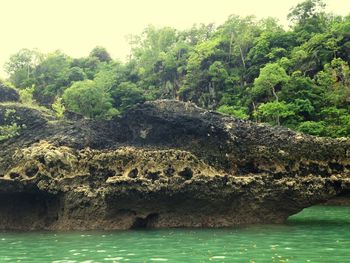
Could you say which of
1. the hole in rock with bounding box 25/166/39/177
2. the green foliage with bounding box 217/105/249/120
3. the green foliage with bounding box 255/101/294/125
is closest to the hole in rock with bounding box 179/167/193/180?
the hole in rock with bounding box 25/166/39/177

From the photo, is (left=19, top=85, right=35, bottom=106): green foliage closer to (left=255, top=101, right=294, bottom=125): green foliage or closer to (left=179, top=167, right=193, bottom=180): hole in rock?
(left=179, top=167, right=193, bottom=180): hole in rock

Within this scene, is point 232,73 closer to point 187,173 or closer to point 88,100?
point 88,100

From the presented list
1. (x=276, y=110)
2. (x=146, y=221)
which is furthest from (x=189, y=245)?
(x=276, y=110)

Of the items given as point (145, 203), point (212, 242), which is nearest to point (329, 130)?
point (145, 203)

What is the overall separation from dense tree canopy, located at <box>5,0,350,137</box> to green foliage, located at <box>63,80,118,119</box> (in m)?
0.11

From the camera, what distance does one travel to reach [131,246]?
40.6ft

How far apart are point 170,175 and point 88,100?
1350 inches

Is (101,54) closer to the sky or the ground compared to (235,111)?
closer to the sky

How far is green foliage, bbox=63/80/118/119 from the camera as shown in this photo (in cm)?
4872

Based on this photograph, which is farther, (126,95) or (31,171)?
(126,95)

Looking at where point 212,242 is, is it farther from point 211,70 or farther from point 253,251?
point 211,70

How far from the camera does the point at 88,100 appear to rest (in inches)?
1946

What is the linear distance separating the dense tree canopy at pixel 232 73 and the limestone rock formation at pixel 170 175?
1886 centimetres

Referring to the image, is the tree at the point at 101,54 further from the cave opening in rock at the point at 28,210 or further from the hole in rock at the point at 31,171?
the hole in rock at the point at 31,171
